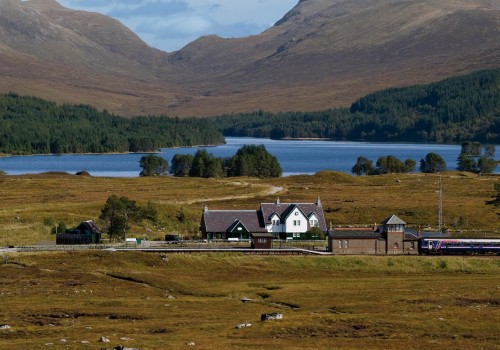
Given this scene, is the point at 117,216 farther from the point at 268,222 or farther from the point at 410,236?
the point at 410,236

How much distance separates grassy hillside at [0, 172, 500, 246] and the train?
1738 cm

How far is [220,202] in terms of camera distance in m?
160

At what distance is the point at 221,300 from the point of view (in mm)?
79188

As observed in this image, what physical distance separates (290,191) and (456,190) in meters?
30.8

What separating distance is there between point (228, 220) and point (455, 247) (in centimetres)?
2623

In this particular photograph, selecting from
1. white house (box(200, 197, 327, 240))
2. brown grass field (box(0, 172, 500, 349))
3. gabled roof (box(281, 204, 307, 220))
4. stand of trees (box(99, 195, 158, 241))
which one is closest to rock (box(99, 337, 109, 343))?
brown grass field (box(0, 172, 500, 349))

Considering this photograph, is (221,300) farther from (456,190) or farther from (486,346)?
(456,190)

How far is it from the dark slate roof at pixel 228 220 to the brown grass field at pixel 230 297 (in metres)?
8.88

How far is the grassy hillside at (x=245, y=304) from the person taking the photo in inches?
2458

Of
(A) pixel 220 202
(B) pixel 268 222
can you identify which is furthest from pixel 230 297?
(A) pixel 220 202

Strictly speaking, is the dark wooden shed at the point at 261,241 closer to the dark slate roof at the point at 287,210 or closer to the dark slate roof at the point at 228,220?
the dark slate roof at the point at 228,220

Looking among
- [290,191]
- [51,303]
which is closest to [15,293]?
[51,303]

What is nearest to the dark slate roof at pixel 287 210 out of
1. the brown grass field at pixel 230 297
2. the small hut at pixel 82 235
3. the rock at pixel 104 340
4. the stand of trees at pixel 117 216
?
the brown grass field at pixel 230 297

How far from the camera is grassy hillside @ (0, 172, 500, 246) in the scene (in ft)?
426
